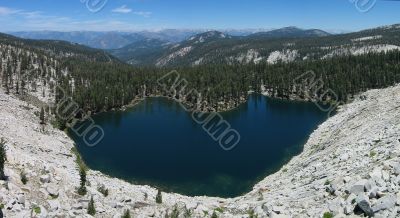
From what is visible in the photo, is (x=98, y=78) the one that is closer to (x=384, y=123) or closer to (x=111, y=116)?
(x=111, y=116)

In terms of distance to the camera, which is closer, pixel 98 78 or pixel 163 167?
pixel 163 167

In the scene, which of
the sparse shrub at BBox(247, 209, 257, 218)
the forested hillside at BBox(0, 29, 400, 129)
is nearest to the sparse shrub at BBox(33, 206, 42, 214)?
the sparse shrub at BBox(247, 209, 257, 218)

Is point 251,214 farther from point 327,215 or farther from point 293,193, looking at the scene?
point 327,215

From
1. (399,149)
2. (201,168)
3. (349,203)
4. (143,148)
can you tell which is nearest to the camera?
(349,203)

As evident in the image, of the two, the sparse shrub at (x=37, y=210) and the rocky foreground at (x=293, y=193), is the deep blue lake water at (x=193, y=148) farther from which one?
the sparse shrub at (x=37, y=210)

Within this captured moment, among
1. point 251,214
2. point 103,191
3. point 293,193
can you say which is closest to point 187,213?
point 251,214

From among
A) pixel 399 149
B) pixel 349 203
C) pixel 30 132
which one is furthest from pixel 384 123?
pixel 30 132

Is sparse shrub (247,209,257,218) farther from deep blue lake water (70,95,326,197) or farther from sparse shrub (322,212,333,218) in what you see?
deep blue lake water (70,95,326,197)

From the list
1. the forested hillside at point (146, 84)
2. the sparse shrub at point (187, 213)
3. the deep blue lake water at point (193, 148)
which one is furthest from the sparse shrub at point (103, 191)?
the forested hillside at point (146, 84)
